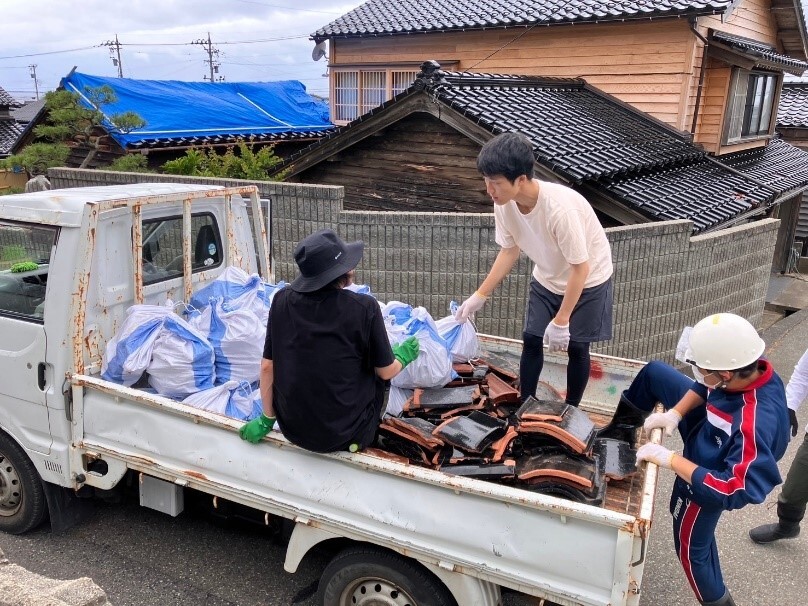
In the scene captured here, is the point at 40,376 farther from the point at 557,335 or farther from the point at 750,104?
the point at 750,104

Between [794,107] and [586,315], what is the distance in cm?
1815

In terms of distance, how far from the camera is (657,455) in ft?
9.43

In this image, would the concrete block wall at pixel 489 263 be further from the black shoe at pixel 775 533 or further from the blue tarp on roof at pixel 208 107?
the blue tarp on roof at pixel 208 107

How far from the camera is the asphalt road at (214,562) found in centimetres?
362

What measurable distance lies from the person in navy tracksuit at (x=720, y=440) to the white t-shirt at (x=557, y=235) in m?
0.87

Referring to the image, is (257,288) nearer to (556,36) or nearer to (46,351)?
(46,351)

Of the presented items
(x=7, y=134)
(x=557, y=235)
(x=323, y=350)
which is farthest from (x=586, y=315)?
(x=7, y=134)

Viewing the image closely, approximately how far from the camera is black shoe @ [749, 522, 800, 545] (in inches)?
166

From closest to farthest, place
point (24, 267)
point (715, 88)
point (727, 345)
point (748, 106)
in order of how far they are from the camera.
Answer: point (727, 345) → point (24, 267) → point (715, 88) → point (748, 106)

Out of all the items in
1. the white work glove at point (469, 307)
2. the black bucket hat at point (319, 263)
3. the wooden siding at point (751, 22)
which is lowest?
the white work glove at point (469, 307)

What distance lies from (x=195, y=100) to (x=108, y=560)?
1758 cm

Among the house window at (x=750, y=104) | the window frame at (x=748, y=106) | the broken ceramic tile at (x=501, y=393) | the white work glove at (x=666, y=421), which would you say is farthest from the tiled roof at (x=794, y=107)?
the white work glove at (x=666, y=421)

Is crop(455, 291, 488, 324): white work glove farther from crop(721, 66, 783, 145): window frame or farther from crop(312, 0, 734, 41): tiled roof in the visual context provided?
crop(721, 66, 783, 145): window frame

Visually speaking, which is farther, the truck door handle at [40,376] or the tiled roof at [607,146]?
the tiled roof at [607,146]
